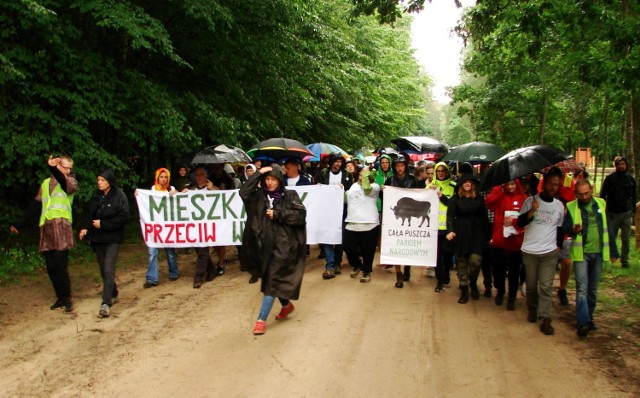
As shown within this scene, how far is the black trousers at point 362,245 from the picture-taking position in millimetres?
9406

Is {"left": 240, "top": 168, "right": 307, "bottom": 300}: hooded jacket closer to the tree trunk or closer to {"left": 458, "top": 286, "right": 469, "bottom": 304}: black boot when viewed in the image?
{"left": 458, "top": 286, "right": 469, "bottom": 304}: black boot

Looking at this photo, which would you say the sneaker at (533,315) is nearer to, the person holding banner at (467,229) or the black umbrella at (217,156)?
the person holding banner at (467,229)

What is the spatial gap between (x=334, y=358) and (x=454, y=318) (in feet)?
7.50

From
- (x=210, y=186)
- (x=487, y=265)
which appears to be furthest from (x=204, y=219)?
(x=487, y=265)

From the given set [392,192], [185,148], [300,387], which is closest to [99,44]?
[185,148]

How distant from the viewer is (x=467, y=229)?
27.1ft

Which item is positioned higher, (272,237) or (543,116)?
(543,116)

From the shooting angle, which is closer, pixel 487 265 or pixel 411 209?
pixel 487 265

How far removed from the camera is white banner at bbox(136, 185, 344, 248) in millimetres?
9664

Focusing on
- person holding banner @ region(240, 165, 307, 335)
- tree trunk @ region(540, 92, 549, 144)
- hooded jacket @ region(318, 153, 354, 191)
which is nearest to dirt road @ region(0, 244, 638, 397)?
person holding banner @ region(240, 165, 307, 335)

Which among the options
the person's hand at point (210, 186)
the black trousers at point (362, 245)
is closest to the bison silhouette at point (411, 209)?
the black trousers at point (362, 245)

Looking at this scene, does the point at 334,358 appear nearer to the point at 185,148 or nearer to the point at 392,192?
the point at 392,192

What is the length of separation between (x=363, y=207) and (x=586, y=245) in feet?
12.0

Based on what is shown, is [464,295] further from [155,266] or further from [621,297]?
[155,266]
